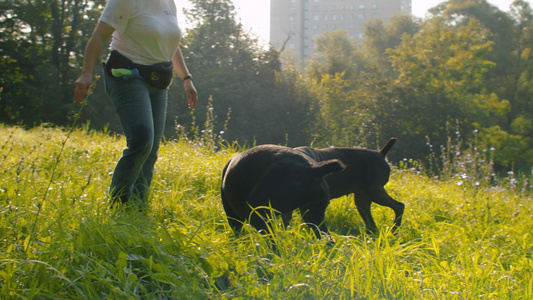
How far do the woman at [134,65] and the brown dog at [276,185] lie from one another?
0.76m

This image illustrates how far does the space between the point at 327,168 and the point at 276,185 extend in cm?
36

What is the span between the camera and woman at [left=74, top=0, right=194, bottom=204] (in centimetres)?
352

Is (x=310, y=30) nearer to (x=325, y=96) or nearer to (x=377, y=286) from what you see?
(x=325, y=96)

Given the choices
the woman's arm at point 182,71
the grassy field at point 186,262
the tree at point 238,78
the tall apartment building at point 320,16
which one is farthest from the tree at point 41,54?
the tall apartment building at point 320,16

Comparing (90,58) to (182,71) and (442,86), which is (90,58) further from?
(442,86)

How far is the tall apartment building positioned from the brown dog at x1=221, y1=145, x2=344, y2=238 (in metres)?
104

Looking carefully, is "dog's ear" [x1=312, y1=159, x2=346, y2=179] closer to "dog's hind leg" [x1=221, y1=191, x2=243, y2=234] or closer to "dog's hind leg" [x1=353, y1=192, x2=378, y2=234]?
"dog's hind leg" [x1=221, y1=191, x2=243, y2=234]

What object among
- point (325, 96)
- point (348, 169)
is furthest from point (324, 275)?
point (325, 96)

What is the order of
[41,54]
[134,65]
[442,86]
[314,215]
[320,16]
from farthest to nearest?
[320,16], [442,86], [41,54], [134,65], [314,215]

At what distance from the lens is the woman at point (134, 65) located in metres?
3.52

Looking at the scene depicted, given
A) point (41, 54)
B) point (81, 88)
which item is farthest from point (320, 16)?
point (81, 88)

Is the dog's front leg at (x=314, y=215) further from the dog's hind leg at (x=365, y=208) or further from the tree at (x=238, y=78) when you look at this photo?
the tree at (x=238, y=78)

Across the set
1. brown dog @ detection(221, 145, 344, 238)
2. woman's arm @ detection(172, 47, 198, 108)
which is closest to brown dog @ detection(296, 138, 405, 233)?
brown dog @ detection(221, 145, 344, 238)

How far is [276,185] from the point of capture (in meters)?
3.12
